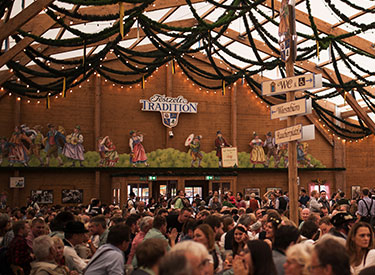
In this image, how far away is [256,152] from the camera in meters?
21.9

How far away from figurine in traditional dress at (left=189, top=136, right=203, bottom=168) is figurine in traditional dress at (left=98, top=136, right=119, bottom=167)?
10.8ft

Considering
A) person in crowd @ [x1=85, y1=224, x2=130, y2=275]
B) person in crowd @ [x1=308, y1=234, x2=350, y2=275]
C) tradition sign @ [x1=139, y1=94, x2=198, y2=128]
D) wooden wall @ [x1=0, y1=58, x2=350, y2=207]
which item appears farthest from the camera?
tradition sign @ [x1=139, y1=94, x2=198, y2=128]

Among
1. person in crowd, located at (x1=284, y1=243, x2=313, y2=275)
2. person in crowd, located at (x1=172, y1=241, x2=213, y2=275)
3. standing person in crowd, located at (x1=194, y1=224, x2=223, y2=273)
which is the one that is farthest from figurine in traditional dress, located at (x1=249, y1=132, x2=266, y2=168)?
person in crowd, located at (x1=172, y1=241, x2=213, y2=275)

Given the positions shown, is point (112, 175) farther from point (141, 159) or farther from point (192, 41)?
point (192, 41)

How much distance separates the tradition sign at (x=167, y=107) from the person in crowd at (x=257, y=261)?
1764 centimetres

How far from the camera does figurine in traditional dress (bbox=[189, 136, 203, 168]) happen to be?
21.1m

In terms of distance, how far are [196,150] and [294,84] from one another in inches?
573

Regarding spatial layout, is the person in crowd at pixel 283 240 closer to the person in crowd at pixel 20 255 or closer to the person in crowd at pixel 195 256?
the person in crowd at pixel 195 256

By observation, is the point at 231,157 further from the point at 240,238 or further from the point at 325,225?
the point at 240,238

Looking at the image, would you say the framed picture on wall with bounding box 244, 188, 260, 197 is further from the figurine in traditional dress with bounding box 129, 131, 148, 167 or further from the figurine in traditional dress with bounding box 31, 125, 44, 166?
the figurine in traditional dress with bounding box 31, 125, 44, 166

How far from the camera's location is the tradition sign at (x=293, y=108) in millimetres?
6516

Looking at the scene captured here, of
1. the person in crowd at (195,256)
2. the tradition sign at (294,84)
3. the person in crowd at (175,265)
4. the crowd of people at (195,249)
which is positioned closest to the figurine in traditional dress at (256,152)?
the crowd of people at (195,249)

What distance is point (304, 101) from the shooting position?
6.54m

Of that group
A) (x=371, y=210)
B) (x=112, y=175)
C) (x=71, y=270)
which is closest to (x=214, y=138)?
(x=112, y=175)
